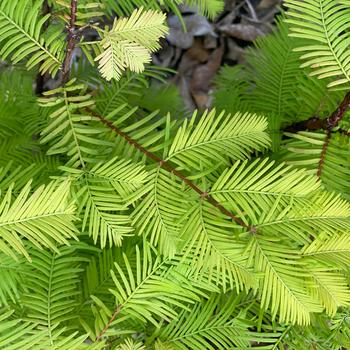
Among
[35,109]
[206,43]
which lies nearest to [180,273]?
[35,109]

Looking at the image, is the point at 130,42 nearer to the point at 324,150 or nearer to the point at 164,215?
the point at 164,215

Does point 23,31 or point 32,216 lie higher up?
point 23,31

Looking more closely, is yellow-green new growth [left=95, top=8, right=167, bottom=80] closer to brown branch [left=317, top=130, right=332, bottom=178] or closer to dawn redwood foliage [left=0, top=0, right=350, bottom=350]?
dawn redwood foliage [left=0, top=0, right=350, bottom=350]

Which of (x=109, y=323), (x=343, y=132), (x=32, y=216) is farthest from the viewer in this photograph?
(x=343, y=132)

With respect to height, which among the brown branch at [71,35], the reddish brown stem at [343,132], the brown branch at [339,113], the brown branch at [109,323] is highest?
the brown branch at [71,35]

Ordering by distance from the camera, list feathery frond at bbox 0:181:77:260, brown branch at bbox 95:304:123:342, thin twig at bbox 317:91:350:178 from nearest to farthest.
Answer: feathery frond at bbox 0:181:77:260, brown branch at bbox 95:304:123:342, thin twig at bbox 317:91:350:178

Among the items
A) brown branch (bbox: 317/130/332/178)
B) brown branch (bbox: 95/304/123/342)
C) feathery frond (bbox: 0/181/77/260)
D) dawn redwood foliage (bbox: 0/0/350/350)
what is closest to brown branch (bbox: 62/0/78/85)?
dawn redwood foliage (bbox: 0/0/350/350)

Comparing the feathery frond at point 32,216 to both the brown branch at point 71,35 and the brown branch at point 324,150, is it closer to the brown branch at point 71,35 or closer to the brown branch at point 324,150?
the brown branch at point 71,35

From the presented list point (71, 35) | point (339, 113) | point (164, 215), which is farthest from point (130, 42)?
point (339, 113)

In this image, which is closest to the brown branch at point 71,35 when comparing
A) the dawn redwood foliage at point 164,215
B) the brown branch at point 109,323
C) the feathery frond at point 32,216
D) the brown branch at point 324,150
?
the dawn redwood foliage at point 164,215

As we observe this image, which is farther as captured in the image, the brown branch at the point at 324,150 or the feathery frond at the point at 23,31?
the brown branch at the point at 324,150
